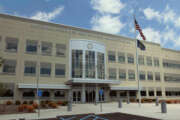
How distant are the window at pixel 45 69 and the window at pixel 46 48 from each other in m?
2.67

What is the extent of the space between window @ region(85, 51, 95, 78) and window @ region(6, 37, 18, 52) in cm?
1537

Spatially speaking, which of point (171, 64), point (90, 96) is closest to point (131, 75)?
point (90, 96)

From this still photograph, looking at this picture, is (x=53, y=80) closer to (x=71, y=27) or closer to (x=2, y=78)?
(x=2, y=78)

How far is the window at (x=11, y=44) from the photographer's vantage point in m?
32.5

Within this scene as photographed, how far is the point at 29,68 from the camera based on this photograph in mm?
33438

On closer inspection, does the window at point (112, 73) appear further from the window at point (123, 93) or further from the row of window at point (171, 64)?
the row of window at point (171, 64)

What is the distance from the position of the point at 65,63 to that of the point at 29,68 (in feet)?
25.6

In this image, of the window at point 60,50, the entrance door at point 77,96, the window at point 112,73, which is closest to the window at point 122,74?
the window at point 112,73

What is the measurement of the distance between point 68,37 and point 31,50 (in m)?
8.90

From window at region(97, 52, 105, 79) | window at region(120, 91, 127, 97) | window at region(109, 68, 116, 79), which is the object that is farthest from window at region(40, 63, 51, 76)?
window at region(120, 91, 127, 97)

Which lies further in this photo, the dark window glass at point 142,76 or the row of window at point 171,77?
the row of window at point 171,77

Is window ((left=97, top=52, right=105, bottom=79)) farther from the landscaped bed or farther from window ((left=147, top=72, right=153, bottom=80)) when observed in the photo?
window ((left=147, top=72, right=153, bottom=80))

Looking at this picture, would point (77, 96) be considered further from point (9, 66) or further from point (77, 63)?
point (9, 66)

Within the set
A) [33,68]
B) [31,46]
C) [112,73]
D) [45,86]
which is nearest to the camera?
[45,86]
